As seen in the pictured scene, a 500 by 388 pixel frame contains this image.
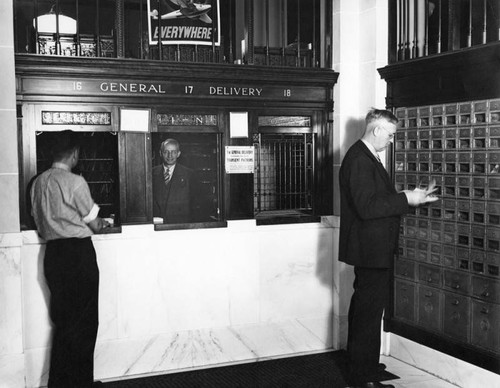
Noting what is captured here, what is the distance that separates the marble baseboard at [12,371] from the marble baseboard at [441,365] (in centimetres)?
269

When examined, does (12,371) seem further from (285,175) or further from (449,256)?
(449,256)

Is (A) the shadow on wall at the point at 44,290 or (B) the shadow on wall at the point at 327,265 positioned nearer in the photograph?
(A) the shadow on wall at the point at 44,290

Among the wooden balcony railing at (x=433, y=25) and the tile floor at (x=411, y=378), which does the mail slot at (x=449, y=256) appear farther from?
the wooden balcony railing at (x=433, y=25)

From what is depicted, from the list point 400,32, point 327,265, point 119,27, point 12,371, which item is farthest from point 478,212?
point 12,371

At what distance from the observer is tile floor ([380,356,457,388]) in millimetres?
3766

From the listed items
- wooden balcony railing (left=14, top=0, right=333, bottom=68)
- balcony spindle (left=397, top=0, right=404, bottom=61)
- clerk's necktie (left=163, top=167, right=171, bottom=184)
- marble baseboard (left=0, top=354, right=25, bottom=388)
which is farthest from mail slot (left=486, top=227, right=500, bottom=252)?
marble baseboard (left=0, top=354, right=25, bottom=388)

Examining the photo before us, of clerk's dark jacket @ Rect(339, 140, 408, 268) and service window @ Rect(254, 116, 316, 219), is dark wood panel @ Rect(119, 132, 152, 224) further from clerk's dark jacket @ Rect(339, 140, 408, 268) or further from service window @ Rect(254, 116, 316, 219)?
clerk's dark jacket @ Rect(339, 140, 408, 268)

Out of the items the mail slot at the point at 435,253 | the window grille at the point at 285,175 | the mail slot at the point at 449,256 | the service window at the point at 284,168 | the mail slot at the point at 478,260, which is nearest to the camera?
the mail slot at the point at 478,260

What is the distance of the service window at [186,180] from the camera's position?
448cm

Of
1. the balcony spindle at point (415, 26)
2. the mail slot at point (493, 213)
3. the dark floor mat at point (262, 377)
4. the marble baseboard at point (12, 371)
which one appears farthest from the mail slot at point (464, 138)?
the marble baseboard at point (12, 371)

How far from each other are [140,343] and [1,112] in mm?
1860

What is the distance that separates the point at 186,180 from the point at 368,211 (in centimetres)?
181

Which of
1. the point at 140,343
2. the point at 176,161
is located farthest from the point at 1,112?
the point at 140,343

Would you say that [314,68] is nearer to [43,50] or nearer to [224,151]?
[224,151]
